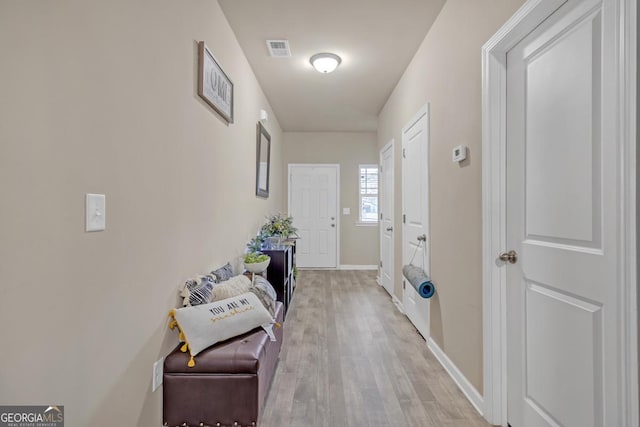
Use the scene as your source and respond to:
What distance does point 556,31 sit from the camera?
1.34m

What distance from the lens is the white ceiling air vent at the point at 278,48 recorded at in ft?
9.56

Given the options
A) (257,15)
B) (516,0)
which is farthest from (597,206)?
(257,15)

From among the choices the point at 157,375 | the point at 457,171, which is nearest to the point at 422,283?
the point at 457,171

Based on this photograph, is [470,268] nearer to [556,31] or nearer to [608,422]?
[608,422]

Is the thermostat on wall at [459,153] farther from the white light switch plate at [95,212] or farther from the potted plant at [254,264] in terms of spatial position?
the white light switch plate at [95,212]

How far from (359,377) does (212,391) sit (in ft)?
3.57

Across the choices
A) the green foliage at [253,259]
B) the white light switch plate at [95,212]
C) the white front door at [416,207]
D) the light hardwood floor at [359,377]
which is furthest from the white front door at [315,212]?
the white light switch plate at [95,212]

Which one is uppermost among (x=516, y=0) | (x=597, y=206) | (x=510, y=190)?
(x=516, y=0)

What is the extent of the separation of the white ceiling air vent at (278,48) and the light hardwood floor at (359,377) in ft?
8.84

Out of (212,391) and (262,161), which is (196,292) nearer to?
(212,391)

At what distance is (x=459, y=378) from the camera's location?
2.04 m

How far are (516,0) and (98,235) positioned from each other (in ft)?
6.71

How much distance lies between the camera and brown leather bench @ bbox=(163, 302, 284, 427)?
4.81ft

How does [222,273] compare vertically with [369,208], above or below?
below
